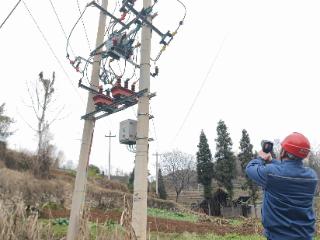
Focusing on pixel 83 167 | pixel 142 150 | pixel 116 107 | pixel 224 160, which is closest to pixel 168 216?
pixel 224 160

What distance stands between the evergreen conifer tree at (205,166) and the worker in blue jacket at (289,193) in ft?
142

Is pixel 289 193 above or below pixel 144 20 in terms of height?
below

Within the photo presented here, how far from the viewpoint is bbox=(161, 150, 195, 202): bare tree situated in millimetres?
64188

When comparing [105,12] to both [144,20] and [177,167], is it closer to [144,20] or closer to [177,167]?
[144,20]

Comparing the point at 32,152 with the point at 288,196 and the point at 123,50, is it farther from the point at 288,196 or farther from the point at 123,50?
the point at 288,196

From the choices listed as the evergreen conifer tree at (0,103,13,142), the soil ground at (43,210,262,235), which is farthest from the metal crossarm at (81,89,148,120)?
the evergreen conifer tree at (0,103,13,142)

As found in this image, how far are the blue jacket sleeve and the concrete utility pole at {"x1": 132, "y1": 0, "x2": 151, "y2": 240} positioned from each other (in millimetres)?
2623

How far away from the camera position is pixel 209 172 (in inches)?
1827

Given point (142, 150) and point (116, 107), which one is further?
point (116, 107)

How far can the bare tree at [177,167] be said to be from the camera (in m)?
64.2

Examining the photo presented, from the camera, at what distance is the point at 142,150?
19.8 feet

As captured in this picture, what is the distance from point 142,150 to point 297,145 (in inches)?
124

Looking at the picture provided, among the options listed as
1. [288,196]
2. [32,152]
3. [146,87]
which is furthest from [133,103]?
[32,152]

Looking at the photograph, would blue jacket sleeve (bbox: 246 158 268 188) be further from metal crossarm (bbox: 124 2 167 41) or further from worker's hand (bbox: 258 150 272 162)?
metal crossarm (bbox: 124 2 167 41)
